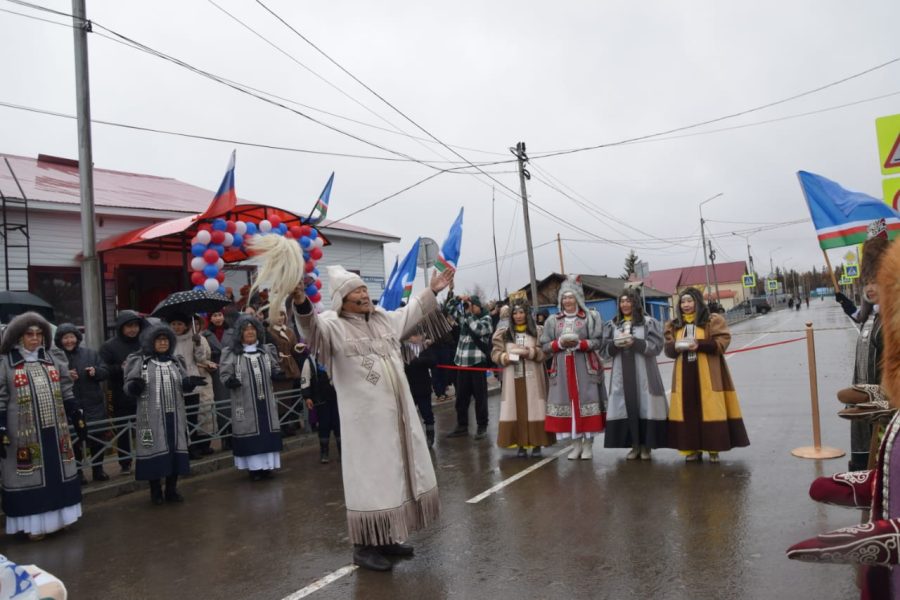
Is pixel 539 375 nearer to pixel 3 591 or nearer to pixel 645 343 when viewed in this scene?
pixel 645 343

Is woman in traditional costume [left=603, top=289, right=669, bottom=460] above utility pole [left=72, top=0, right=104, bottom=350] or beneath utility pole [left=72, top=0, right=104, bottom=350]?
beneath

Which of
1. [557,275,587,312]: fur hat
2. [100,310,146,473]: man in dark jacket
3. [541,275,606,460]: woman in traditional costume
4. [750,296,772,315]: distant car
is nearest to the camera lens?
[541,275,606,460]: woman in traditional costume

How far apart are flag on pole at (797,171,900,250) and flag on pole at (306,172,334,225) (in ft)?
26.9

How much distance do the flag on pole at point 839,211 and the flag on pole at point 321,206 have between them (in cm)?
819

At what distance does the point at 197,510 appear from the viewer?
660cm

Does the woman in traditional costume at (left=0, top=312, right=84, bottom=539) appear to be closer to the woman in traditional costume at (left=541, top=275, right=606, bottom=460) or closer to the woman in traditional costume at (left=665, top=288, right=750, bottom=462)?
the woman in traditional costume at (left=541, top=275, right=606, bottom=460)

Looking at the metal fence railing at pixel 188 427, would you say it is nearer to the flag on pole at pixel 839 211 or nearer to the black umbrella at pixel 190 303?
the black umbrella at pixel 190 303

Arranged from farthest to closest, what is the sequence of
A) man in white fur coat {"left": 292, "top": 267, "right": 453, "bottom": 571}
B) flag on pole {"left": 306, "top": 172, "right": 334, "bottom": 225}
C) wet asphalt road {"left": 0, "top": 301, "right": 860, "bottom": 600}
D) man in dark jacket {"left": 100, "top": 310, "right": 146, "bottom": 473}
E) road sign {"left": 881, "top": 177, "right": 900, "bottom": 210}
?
flag on pole {"left": 306, "top": 172, "right": 334, "bottom": 225}, road sign {"left": 881, "top": 177, "right": 900, "bottom": 210}, man in dark jacket {"left": 100, "top": 310, "right": 146, "bottom": 473}, man in white fur coat {"left": 292, "top": 267, "right": 453, "bottom": 571}, wet asphalt road {"left": 0, "top": 301, "right": 860, "bottom": 600}

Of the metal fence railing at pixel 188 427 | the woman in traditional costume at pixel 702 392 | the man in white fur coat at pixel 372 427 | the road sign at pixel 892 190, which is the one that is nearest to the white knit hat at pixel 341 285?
the man in white fur coat at pixel 372 427

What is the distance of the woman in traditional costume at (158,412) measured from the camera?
674cm

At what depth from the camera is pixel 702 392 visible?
6.98 m

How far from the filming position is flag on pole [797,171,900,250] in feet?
20.5

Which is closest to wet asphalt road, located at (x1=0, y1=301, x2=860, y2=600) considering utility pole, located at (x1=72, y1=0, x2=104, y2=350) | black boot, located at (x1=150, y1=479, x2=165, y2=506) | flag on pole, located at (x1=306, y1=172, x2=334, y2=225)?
black boot, located at (x1=150, y1=479, x2=165, y2=506)

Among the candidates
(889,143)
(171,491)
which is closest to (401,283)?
(171,491)
